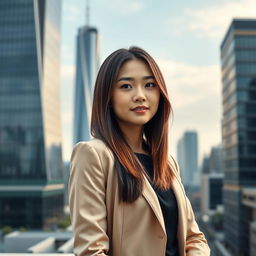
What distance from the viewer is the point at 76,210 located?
2.03 meters

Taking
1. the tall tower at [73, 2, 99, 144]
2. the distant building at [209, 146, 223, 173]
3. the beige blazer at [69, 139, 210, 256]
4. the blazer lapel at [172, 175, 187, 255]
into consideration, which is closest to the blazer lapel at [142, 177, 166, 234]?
the beige blazer at [69, 139, 210, 256]

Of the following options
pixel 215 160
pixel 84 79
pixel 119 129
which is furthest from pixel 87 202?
pixel 215 160

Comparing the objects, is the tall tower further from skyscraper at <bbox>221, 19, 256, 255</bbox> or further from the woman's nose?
the woman's nose

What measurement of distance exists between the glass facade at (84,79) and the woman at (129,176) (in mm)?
88088

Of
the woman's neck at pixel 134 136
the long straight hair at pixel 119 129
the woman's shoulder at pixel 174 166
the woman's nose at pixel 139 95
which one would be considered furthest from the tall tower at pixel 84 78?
the woman's nose at pixel 139 95

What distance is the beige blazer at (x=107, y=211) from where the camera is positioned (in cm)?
200

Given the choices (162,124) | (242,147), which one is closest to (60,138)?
(242,147)

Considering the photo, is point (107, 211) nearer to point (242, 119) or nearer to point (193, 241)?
point (193, 241)

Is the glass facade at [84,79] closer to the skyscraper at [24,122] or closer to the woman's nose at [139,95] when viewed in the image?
the skyscraper at [24,122]

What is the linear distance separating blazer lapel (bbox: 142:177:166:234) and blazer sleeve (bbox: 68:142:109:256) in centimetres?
24

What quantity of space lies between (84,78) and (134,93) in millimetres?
96914

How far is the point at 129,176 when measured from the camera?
216 centimetres

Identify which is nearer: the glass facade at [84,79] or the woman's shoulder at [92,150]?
the woman's shoulder at [92,150]

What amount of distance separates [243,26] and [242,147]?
1465cm
